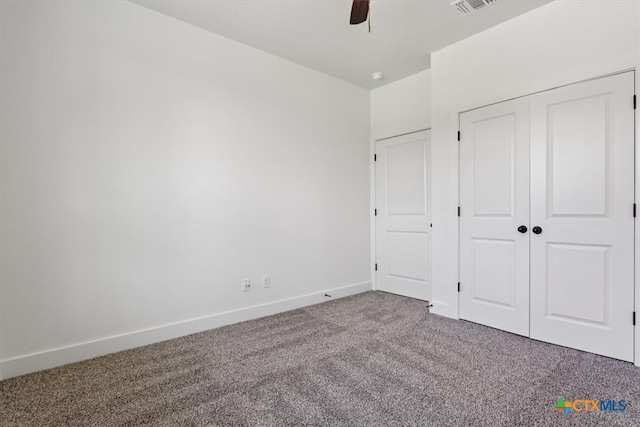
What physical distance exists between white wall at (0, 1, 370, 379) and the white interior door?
38.4 inches

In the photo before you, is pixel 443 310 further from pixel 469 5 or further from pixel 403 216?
Result: pixel 469 5

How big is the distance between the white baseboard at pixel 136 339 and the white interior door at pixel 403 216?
1.10m

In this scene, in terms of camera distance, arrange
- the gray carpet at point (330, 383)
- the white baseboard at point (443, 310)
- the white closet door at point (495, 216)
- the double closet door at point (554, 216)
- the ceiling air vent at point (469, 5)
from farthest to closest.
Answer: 1. the white baseboard at point (443, 310)
2. the white closet door at point (495, 216)
3. the ceiling air vent at point (469, 5)
4. the double closet door at point (554, 216)
5. the gray carpet at point (330, 383)

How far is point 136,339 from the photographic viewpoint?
99.4 inches

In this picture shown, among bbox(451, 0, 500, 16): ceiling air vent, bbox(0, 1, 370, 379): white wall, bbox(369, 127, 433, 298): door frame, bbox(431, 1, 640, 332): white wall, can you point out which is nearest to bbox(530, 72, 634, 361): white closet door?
bbox(431, 1, 640, 332): white wall

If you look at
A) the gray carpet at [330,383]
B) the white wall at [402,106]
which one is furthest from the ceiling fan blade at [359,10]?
the gray carpet at [330,383]

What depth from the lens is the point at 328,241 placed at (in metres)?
3.85

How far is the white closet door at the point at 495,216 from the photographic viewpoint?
2684 millimetres

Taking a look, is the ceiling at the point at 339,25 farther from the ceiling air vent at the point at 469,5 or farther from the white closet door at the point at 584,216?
the white closet door at the point at 584,216

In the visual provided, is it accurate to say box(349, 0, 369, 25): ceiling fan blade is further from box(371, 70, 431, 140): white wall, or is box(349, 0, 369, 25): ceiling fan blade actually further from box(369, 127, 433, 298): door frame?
box(369, 127, 433, 298): door frame

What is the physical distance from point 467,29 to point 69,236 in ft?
12.4

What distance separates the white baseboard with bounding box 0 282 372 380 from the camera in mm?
2117

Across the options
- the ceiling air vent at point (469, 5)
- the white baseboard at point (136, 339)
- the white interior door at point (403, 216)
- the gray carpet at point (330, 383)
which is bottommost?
the gray carpet at point (330, 383)

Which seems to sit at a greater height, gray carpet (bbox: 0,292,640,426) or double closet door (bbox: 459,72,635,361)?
double closet door (bbox: 459,72,635,361)
